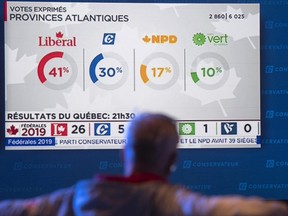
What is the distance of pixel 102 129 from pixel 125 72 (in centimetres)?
42

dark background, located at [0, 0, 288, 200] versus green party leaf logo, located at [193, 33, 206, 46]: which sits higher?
green party leaf logo, located at [193, 33, 206, 46]

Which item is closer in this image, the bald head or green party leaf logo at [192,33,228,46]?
the bald head

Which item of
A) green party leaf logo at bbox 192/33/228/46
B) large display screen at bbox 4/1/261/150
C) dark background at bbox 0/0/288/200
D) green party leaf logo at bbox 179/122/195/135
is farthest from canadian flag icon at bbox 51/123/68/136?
green party leaf logo at bbox 192/33/228/46

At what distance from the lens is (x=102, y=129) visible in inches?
158

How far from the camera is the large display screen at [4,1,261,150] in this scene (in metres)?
4.02

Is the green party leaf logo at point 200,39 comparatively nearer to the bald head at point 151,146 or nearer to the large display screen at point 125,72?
the large display screen at point 125,72

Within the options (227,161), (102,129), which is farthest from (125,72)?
(227,161)

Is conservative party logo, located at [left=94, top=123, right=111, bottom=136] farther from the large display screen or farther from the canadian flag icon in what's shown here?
the canadian flag icon

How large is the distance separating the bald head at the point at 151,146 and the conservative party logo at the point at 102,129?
2463 mm

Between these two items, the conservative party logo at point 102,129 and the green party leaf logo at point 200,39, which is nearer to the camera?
the conservative party logo at point 102,129

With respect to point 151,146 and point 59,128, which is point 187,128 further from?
point 151,146

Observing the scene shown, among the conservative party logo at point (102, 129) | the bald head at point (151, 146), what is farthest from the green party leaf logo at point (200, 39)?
the bald head at point (151, 146)

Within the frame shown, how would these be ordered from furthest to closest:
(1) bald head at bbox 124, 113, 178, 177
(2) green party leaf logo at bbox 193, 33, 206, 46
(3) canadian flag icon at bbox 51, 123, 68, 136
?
(2) green party leaf logo at bbox 193, 33, 206, 46, (3) canadian flag icon at bbox 51, 123, 68, 136, (1) bald head at bbox 124, 113, 178, 177

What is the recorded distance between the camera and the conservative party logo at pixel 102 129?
13.2ft
